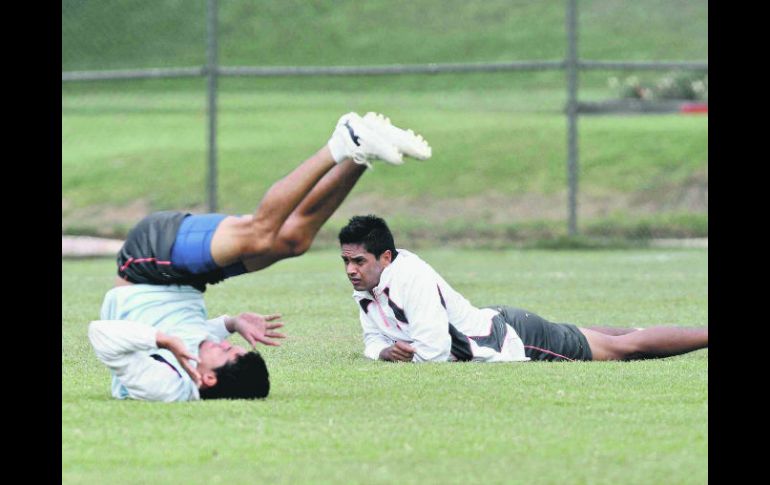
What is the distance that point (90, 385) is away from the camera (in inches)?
345

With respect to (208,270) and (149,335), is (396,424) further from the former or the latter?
(208,270)

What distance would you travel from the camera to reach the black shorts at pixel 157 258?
28.1 feet

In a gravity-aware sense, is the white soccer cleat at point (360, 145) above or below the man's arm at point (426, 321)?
above

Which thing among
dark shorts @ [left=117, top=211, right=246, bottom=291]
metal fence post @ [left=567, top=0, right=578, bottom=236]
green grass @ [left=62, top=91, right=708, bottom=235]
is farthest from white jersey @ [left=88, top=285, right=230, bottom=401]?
green grass @ [left=62, top=91, right=708, bottom=235]

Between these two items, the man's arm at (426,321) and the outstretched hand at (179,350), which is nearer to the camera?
the outstretched hand at (179,350)

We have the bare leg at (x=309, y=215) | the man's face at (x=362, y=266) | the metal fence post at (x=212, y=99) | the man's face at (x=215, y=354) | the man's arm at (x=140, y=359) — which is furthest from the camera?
the metal fence post at (x=212, y=99)

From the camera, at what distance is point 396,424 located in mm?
7414

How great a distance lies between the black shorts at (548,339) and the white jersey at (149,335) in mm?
2001

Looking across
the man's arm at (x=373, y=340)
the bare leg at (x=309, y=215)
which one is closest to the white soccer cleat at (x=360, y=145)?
the bare leg at (x=309, y=215)

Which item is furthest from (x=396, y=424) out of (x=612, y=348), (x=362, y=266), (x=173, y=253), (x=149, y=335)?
(x=612, y=348)

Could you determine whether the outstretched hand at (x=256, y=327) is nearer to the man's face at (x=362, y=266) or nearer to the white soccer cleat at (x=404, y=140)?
the man's face at (x=362, y=266)

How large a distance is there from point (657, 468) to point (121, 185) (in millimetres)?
19709

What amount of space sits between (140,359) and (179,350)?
0.36 meters

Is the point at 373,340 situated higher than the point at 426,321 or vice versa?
the point at 426,321
